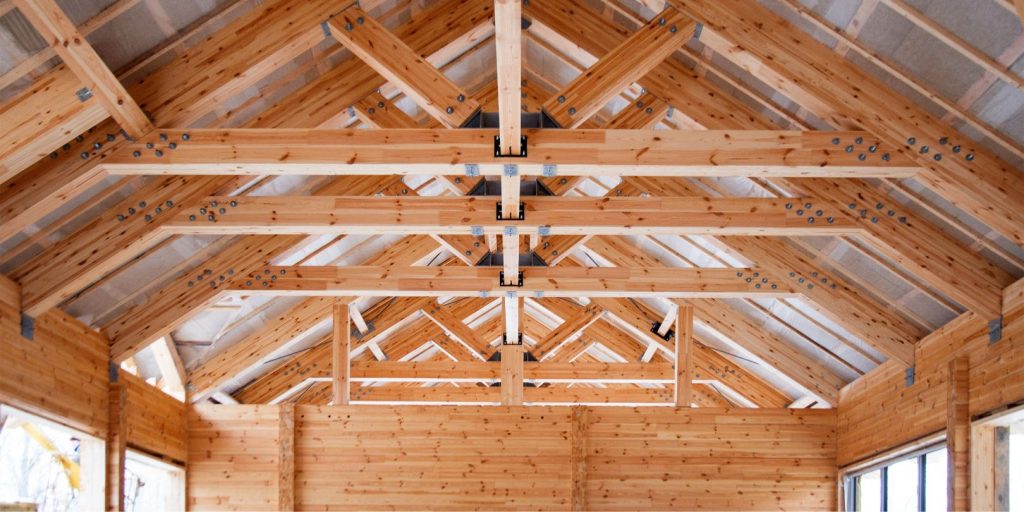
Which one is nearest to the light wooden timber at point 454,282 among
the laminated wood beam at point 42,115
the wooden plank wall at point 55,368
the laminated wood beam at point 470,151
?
the wooden plank wall at point 55,368

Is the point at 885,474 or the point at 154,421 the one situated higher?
the point at 154,421

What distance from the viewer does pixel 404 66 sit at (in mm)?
7352

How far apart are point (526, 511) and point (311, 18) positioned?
6.78 m

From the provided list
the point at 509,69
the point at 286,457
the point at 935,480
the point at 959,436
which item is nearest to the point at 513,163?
the point at 509,69

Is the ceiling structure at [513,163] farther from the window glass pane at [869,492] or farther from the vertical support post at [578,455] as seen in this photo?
the vertical support post at [578,455]

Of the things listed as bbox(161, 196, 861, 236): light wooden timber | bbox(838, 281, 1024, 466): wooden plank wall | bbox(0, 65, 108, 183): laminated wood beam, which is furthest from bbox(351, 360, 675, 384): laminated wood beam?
bbox(0, 65, 108, 183): laminated wood beam

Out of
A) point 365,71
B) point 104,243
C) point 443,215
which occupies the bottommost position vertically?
point 104,243

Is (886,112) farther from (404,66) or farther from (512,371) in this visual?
(512,371)

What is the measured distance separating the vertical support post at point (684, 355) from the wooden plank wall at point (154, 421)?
5938mm

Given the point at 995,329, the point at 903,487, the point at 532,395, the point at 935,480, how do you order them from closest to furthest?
the point at 995,329 → the point at 935,480 → the point at 903,487 → the point at 532,395

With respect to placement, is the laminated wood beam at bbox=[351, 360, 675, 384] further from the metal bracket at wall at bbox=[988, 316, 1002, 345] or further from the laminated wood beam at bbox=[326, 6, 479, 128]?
the laminated wood beam at bbox=[326, 6, 479, 128]

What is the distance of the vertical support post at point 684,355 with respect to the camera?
1195 cm

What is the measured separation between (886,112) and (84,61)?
516 centimetres

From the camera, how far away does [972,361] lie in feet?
28.2
